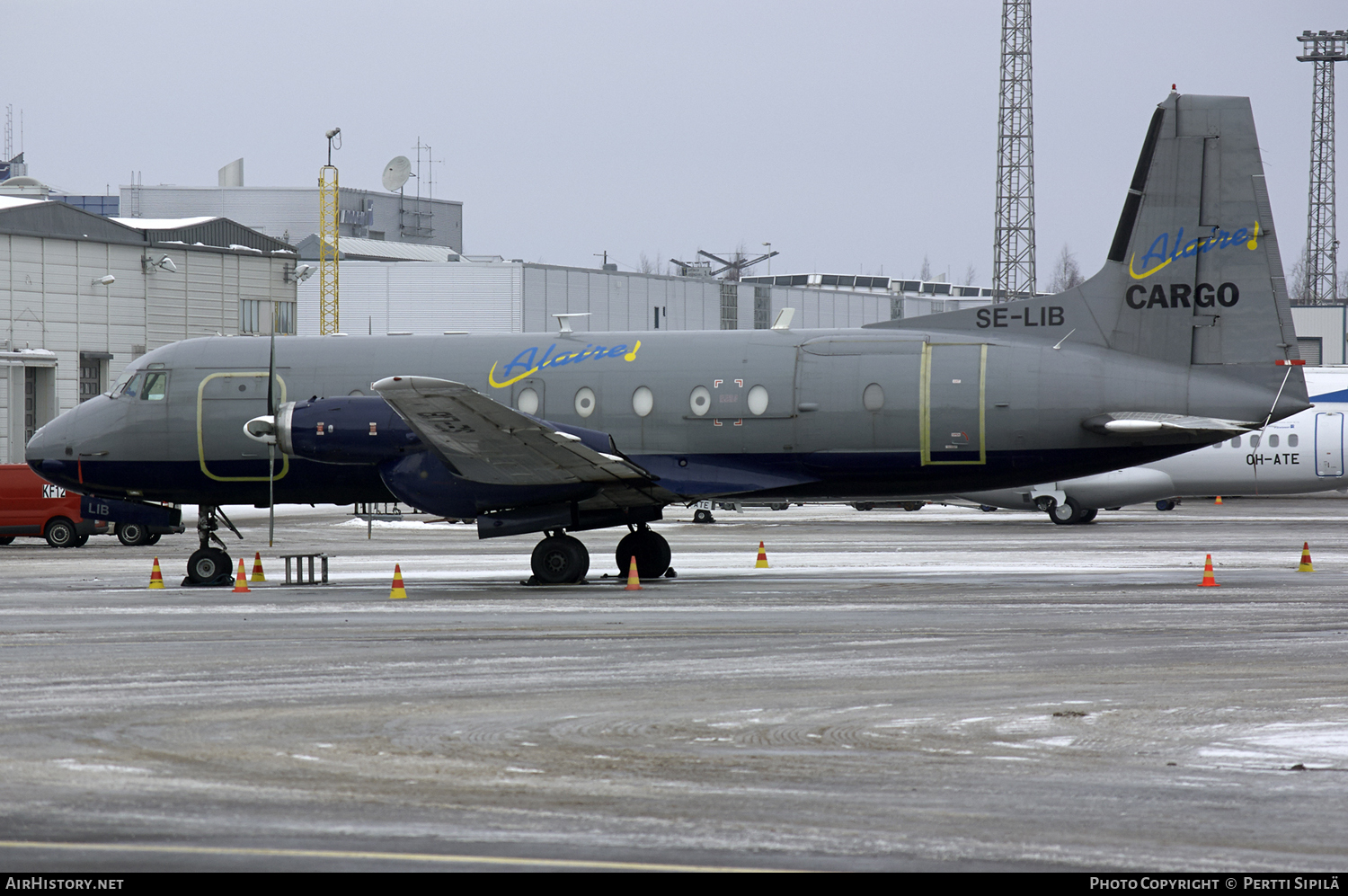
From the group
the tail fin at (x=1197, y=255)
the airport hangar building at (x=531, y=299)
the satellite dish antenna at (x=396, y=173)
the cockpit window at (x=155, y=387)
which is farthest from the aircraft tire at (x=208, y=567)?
the satellite dish antenna at (x=396, y=173)

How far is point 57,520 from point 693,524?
1799 centimetres

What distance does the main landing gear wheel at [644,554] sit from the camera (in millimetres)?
22016

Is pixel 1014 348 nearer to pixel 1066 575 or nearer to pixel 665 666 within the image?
pixel 1066 575

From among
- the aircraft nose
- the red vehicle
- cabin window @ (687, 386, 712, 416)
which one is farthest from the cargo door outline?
the red vehicle

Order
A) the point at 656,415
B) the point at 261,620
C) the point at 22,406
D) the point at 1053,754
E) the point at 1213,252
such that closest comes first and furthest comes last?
the point at 1053,754
the point at 261,620
the point at 1213,252
the point at 656,415
the point at 22,406

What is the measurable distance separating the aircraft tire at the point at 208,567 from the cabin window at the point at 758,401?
8.90 metres

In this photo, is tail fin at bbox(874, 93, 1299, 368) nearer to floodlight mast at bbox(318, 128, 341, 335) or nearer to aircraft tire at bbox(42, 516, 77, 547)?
aircraft tire at bbox(42, 516, 77, 547)

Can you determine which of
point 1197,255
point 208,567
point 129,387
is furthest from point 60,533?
point 1197,255

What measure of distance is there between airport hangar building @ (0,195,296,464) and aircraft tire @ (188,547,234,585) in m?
34.6

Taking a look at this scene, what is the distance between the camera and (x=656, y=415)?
2123cm

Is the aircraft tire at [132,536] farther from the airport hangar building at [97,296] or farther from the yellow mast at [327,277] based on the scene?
the yellow mast at [327,277]

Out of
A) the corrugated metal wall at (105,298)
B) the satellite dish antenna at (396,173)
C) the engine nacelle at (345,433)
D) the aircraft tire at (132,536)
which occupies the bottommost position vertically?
the aircraft tire at (132,536)

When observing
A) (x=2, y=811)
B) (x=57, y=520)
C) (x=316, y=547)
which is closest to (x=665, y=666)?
(x=2, y=811)

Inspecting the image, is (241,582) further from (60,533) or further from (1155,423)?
(60,533)
